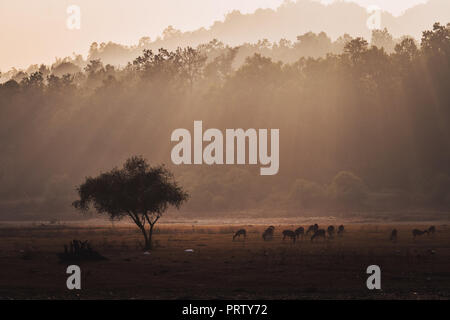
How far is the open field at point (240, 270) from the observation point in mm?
39031

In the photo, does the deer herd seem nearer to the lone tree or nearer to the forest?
the lone tree

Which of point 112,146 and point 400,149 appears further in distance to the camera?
point 112,146

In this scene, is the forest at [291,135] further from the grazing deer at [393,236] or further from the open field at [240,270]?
the open field at [240,270]

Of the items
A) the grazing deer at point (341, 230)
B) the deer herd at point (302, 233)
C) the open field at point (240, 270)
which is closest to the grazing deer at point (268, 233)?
the deer herd at point (302, 233)

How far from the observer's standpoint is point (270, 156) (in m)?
157

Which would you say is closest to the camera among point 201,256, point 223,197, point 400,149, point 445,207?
point 201,256

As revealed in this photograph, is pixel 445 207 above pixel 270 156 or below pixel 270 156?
below

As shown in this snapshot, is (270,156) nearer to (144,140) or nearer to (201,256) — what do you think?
(144,140)

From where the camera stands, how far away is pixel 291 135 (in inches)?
6511

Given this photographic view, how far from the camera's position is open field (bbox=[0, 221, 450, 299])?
1537 inches
